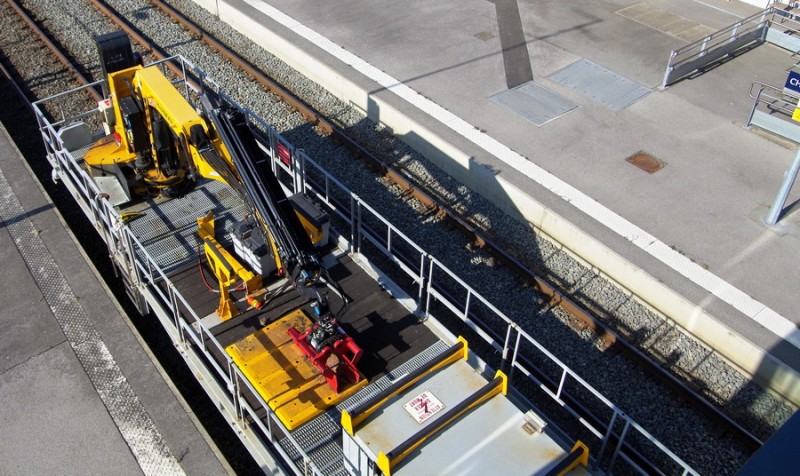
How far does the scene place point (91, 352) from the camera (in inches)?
461

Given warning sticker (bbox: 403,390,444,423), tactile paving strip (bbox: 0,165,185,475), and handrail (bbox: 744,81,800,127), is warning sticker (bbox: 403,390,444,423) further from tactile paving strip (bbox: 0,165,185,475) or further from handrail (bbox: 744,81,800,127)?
handrail (bbox: 744,81,800,127)

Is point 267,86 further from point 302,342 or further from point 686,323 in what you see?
point 686,323

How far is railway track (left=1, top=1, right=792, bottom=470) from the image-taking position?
11.4 meters

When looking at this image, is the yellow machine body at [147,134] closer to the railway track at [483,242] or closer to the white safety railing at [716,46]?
the railway track at [483,242]

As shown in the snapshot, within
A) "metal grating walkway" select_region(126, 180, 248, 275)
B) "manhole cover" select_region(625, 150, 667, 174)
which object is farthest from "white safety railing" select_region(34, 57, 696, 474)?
"manhole cover" select_region(625, 150, 667, 174)

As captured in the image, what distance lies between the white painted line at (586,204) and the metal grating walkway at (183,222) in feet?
21.2

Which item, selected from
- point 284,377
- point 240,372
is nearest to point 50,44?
point 240,372

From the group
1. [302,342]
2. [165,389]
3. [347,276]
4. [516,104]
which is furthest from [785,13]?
Answer: [165,389]

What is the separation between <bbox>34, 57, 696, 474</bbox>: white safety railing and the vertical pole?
20.7 feet

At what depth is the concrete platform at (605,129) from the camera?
13500 millimetres

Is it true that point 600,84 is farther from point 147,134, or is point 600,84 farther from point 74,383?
point 74,383

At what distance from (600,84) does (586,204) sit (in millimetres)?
5789

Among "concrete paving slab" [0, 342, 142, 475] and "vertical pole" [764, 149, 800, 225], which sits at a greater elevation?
"vertical pole" [764, 149, 800, 225]

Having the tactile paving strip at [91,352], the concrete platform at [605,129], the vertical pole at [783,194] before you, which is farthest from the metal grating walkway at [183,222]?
the vertical pole at [783,194]
